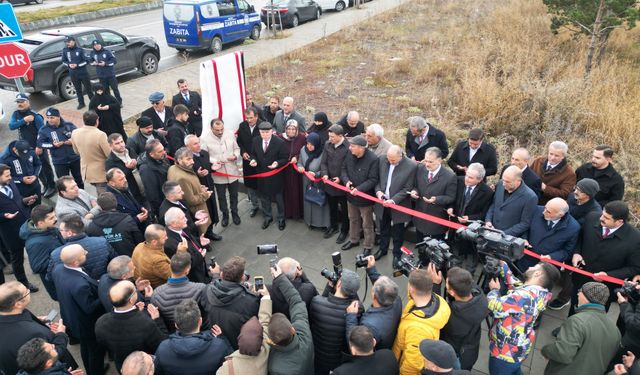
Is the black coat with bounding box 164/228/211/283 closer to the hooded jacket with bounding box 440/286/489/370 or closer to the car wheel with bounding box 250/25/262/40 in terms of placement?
the hooded jacket with bounding box 440/286/489/370

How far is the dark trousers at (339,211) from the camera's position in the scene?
667 cm

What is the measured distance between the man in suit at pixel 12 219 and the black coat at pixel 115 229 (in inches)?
59.9

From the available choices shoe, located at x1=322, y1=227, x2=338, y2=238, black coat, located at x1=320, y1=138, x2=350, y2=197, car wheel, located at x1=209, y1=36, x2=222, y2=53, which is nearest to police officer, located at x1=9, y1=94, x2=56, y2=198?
black coat, located at x1=320, y1=138, x2=350, y2=197

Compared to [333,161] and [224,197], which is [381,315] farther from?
[224,197]

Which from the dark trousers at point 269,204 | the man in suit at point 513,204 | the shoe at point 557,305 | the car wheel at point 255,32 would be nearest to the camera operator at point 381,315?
the man in suit at point 513,204

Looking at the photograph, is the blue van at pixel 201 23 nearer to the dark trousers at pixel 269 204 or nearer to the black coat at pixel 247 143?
the black coat at pixel 247 143

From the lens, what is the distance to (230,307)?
370 cm

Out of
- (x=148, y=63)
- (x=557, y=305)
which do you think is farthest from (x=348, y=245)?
(x=148, y=63)

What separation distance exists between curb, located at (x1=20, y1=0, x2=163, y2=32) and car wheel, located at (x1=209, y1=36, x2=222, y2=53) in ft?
33.2

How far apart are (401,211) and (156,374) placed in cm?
351

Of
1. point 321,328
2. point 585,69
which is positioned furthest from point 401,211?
point 585,69

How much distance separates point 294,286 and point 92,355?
2.19m

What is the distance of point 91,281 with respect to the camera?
4.11m

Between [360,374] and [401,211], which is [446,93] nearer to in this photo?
[401,211]
